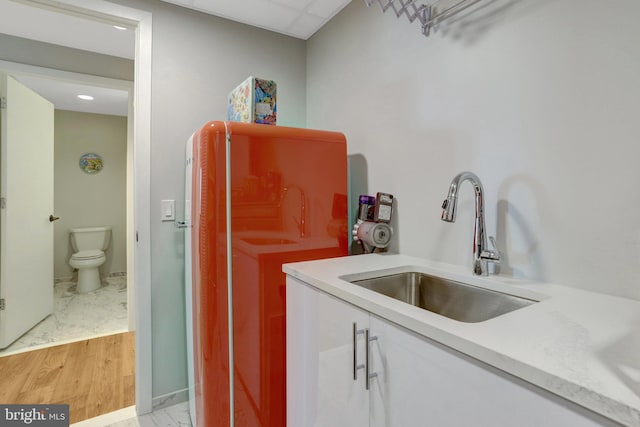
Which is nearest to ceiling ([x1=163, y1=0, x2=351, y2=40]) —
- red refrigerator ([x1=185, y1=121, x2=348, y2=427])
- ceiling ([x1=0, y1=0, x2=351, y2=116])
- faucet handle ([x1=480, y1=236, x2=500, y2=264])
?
ceiling ([x1=0, y1=0, x2=351, y2=116])

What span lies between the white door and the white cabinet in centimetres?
246

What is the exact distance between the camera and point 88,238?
400 cm

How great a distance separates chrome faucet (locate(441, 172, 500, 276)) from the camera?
39.8 inches

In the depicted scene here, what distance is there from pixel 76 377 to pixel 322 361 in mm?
1965

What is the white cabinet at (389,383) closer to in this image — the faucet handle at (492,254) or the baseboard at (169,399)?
the faucet handle at (492,254)

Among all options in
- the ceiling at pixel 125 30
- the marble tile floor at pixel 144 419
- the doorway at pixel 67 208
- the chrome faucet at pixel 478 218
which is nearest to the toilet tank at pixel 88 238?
the doorway at pixel 67 208

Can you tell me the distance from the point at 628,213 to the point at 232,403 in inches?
56.3

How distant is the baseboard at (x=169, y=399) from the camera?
1.73 metres

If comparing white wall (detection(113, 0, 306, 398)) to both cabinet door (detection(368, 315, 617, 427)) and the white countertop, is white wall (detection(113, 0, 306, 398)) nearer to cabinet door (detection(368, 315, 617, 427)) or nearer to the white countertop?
the white countertop

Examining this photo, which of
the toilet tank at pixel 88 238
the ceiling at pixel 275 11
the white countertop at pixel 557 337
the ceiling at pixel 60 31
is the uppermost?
the ceiling at pixel 60 31

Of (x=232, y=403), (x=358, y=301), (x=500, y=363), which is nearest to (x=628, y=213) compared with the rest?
(x=500, y=363)

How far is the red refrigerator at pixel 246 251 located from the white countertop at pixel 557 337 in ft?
1.34

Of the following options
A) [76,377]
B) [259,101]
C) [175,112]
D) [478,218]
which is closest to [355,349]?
[478,218]

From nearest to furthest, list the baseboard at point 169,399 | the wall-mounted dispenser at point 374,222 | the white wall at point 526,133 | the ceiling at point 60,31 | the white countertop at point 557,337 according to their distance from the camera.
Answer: the white countertop at point 557,337 → the white wall at point 526,133 → the wall-mounted dispenser at point 374,222 → the baseboard at point 169,399 → the ceiling at point 60,31
